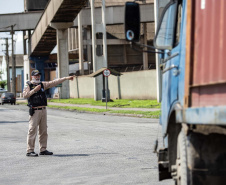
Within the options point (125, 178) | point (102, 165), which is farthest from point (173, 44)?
point (102, 165)

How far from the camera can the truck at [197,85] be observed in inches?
202

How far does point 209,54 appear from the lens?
5.36m

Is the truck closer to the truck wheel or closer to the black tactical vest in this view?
the truck wheel

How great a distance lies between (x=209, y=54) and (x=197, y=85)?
351 millimetres

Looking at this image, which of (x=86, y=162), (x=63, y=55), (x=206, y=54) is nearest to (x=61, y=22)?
(x=63, y=55)

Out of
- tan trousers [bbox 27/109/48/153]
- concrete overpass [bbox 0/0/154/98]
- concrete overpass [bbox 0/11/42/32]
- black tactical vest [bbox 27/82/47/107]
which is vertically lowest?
tan trousers [bbox 27/109/48/153]

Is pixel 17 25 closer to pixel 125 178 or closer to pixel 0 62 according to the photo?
pixel 125 178

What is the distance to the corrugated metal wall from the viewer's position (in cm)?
506

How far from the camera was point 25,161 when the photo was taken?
12.5m

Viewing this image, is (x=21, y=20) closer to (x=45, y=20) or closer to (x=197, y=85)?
(x=45, y=20)

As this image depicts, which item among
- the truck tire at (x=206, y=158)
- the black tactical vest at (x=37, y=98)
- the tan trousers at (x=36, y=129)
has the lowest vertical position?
the tan trousers at (x=36, y=129)

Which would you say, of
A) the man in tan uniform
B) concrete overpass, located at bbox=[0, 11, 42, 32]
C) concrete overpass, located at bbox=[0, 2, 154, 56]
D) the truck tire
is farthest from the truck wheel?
concrete overpass, located at bbox=[0, 11, 42, 32]

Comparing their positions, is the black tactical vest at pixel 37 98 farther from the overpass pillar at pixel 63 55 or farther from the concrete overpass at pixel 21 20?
the concrete overpass at pixel 21 20

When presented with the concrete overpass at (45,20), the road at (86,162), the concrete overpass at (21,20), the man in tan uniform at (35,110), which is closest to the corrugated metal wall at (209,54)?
the road at (86,162)
